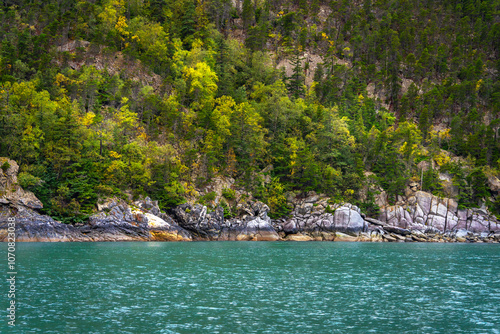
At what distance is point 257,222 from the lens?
216ft

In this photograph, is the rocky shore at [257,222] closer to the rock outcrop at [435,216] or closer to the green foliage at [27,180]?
the rock outcrop at [435,216]

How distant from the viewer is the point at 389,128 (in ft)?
306

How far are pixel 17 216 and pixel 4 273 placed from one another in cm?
2892

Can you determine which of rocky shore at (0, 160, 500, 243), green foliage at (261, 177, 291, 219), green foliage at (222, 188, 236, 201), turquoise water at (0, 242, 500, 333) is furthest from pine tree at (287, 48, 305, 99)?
turquoise water at (0, 242, 500, 333)

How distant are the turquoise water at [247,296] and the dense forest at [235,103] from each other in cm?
2836

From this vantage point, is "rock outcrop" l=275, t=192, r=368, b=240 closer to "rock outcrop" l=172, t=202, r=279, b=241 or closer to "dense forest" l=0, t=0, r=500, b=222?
"dense forest" l=0, t=0, r=500, b=222

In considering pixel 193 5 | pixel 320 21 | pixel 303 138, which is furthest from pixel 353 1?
pixel 303 138

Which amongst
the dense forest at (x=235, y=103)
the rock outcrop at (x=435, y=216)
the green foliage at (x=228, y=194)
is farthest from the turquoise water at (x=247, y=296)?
the rock outcrop at (x=435, y=216)

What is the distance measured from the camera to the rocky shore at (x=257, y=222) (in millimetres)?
52125

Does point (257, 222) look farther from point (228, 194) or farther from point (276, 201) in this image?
point (228, 194)

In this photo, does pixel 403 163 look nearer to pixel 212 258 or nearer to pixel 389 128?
pixel 389 128

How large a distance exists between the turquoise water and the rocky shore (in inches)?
721

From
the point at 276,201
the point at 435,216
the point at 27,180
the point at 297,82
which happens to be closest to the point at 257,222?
the point at 276,201

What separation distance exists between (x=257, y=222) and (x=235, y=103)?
28.2m
